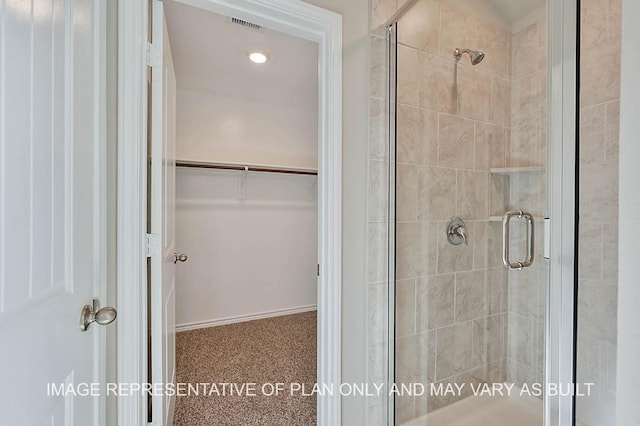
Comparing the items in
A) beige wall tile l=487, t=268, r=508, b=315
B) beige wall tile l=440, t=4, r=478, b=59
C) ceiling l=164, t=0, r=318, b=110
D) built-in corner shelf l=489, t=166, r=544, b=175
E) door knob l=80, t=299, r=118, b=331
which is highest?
ceiling l=164, t=0, r=318, b=110

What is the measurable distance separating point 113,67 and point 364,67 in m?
1.04

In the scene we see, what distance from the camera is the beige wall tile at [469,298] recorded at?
1.56m

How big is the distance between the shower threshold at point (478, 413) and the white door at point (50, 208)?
151cm

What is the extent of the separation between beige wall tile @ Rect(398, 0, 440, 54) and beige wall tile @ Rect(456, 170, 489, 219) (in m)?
0.66

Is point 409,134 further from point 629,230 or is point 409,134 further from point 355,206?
point 629,230

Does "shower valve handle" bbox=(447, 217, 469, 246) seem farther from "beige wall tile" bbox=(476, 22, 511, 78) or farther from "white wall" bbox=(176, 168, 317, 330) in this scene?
"white wall" bbox=(176, 168, 317, 330)

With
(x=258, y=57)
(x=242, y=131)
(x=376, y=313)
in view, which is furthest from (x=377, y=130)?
(x=242, y=131)

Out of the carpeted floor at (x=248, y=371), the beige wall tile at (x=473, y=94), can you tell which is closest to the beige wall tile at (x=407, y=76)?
the beige wall tile at (x=473, y=94)

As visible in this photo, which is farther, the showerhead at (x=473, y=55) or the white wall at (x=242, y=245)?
the white wall at (x=242, y=245)

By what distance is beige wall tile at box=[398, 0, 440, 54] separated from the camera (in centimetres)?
145

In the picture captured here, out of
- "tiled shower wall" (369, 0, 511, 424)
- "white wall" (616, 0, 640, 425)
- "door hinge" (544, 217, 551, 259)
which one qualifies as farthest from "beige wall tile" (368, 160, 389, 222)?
"white wall" (616, 0, 640, 425)

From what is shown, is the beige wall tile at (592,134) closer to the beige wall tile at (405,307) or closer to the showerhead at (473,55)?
the showerhead at (473,55)

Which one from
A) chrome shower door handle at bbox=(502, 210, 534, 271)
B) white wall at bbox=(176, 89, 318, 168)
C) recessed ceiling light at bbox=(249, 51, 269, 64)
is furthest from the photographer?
white wall at bbox=(176, 89, 318, 168)

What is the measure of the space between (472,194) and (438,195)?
17cm
